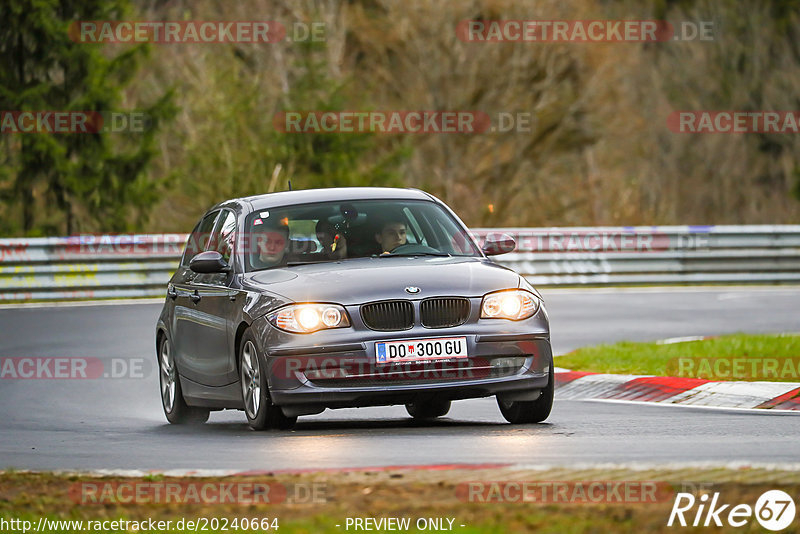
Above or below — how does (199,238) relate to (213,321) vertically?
above

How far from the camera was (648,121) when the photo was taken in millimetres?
55000

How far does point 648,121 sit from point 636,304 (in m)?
30.0

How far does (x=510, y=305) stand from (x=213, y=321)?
2.21 meters

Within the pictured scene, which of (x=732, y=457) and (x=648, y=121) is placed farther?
(x=648, y=121)

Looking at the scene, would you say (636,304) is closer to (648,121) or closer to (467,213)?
(467,213)

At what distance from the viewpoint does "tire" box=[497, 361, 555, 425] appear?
444 inches

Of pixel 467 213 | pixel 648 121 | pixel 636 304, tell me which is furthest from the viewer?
pixel 648 121

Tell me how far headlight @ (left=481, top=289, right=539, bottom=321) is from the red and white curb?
2394 millimetres

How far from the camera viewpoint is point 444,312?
10734 millimetres

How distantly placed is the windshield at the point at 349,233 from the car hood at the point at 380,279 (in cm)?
21

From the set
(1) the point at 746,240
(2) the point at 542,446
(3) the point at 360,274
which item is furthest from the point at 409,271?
(1) the point at 746,240

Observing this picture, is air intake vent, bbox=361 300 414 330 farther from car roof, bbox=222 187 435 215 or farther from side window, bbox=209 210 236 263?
side window, bbox=209 210 236 263

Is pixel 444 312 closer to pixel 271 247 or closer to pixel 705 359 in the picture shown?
pixel 271 247

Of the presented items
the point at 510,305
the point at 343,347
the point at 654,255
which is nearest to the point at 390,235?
the point at 510,305
